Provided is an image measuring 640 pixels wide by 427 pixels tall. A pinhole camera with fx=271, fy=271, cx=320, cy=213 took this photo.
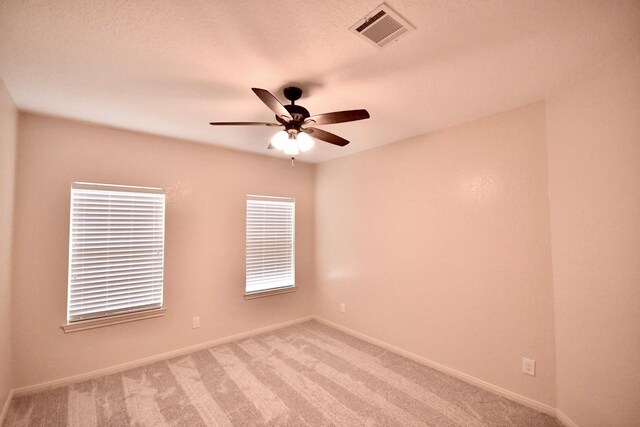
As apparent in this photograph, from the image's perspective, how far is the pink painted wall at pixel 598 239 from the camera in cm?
162

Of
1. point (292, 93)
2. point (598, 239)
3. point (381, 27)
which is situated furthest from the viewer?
point (292, 93)

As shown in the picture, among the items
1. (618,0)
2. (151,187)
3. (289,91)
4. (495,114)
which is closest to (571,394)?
(495,114)

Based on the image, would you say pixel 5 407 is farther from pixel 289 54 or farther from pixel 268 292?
pixel 289 54

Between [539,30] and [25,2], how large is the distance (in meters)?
2.60

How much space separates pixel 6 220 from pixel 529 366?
4.44 metres

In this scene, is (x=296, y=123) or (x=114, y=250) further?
(x=114, y=250)

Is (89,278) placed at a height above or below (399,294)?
above

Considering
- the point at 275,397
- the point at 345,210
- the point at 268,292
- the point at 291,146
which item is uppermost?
the point at 291,146

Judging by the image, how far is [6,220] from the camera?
2172 mm

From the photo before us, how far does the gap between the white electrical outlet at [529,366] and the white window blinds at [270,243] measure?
115 inches

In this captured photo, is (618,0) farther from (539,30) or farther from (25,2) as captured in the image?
(25,2)

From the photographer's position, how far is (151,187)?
10.1 feet

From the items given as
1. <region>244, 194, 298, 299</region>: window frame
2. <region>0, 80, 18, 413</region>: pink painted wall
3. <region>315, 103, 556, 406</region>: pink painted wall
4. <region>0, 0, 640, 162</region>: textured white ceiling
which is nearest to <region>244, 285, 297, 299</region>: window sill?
<region>244, 194, 298, 299</region>: window frame

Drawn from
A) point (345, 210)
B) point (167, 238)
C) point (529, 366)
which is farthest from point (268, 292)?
point (529, 366)
